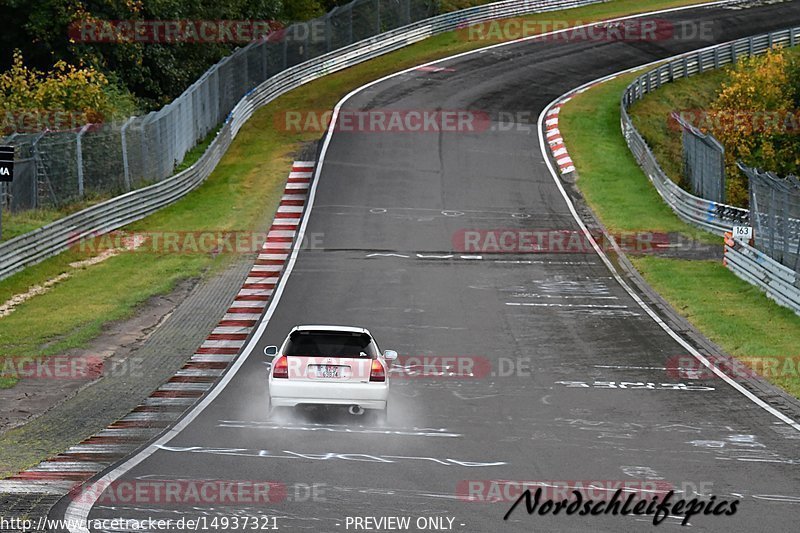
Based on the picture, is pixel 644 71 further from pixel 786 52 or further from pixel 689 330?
pixel 689 330

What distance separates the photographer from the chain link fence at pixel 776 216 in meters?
25.3

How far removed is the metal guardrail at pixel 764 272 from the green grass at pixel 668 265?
20 centimetres

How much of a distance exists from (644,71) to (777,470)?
47414 millimetres

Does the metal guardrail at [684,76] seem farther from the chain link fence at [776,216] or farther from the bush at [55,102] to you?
the bush at [55,102]

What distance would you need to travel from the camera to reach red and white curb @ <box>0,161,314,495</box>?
13.5 m

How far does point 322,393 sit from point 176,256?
16.1m

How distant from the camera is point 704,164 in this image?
3850 cm
